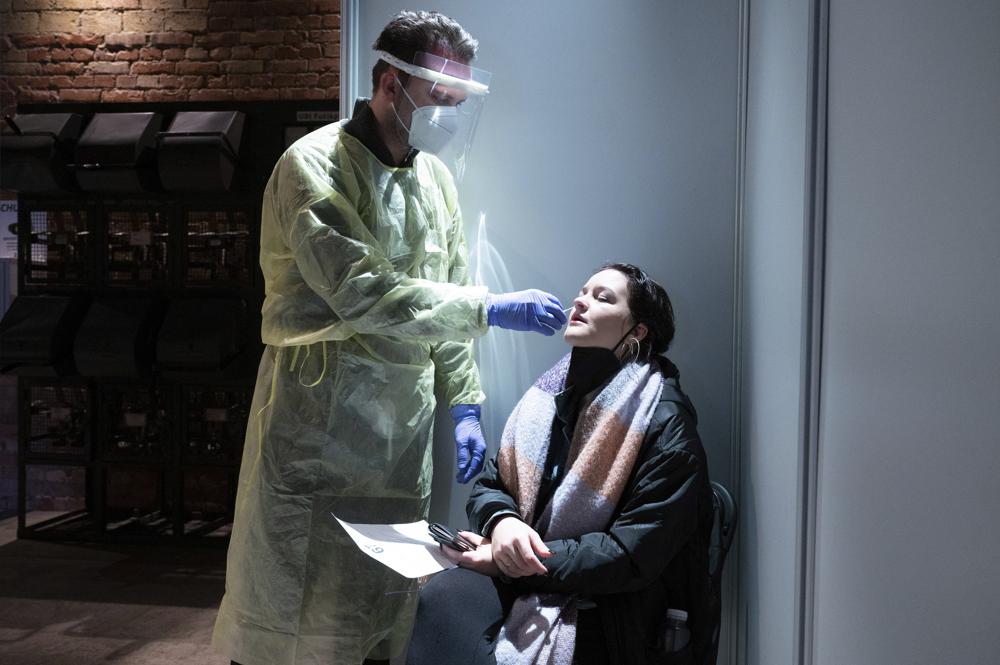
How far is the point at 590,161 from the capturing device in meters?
2.05

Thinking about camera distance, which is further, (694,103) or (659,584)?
(694,103)

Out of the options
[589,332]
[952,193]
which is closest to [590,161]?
[589,332]

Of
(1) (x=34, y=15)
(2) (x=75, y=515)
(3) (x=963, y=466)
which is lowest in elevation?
(2) (x=75, y=515)

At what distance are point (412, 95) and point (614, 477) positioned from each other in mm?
925

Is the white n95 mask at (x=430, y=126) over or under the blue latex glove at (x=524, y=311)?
over

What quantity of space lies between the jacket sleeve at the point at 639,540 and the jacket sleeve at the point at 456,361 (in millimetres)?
537

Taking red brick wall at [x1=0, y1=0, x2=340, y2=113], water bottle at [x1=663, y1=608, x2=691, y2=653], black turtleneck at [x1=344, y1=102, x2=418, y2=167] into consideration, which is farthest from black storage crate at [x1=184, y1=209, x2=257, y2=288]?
water bottle at [x1=663, y1=608, x2=691, y2=653]

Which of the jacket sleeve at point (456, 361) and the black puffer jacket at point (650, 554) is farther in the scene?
the jacket sleeve at point (456, 361)

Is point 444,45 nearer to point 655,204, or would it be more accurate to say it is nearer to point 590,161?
point 590,161

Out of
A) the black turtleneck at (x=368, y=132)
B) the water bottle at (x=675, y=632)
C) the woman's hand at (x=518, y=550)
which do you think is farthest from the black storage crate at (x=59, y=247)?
the water bottle at (x=675, y=632)

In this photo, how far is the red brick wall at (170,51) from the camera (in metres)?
4.82

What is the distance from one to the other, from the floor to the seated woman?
1.79 meters

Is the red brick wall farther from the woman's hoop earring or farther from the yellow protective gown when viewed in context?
the woman's hoop earring

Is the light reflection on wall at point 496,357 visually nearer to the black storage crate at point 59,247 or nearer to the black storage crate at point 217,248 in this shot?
the black storage crate at point 217,248
